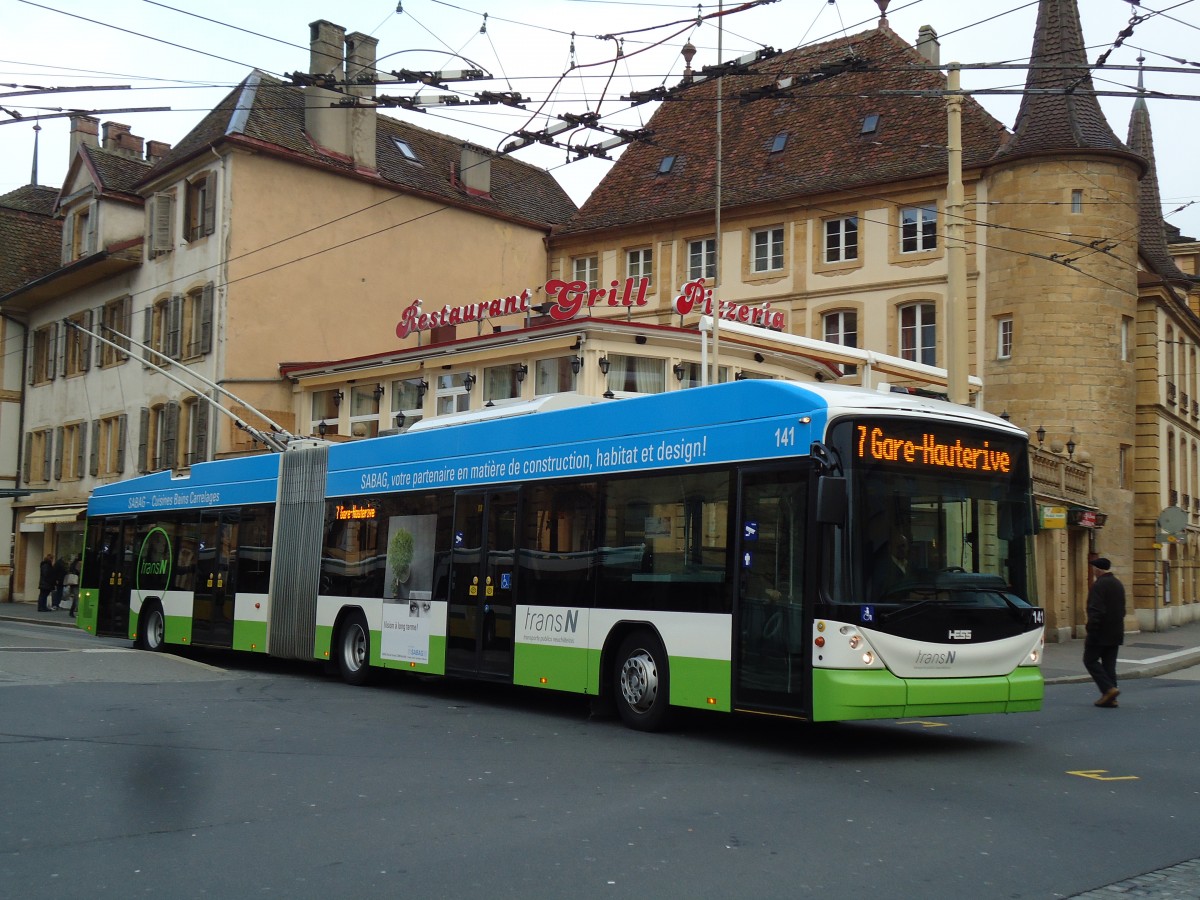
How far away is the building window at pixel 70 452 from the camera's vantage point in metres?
44.8

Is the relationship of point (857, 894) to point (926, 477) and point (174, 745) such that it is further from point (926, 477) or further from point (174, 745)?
point (174, 745)

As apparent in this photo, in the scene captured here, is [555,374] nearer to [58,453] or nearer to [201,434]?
[201,434]

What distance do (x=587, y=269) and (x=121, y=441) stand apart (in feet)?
51.5

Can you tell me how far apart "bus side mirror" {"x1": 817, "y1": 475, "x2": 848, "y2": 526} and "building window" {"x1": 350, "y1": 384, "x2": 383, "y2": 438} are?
26084mm

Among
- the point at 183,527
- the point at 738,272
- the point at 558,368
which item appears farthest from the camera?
the point at 738,272

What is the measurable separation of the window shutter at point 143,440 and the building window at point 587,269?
14235 mm

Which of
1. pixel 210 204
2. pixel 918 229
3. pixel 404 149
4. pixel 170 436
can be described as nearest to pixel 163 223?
pixel 210 204

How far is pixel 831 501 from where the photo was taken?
33.8ft

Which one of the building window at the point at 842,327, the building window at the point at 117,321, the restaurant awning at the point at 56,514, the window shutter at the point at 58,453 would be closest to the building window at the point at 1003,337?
the building window at the point at 842,327

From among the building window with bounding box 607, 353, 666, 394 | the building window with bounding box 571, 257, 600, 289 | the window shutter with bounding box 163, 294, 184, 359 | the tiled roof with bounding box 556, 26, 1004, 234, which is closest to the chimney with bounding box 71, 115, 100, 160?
the window shutter with bounding box 163, 294, 184, 359

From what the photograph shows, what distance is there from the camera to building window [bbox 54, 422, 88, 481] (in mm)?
44844

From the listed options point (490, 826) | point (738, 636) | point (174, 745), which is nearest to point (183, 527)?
point (174, 745)

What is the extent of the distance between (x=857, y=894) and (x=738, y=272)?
36.7 m

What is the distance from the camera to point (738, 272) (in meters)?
42.2
